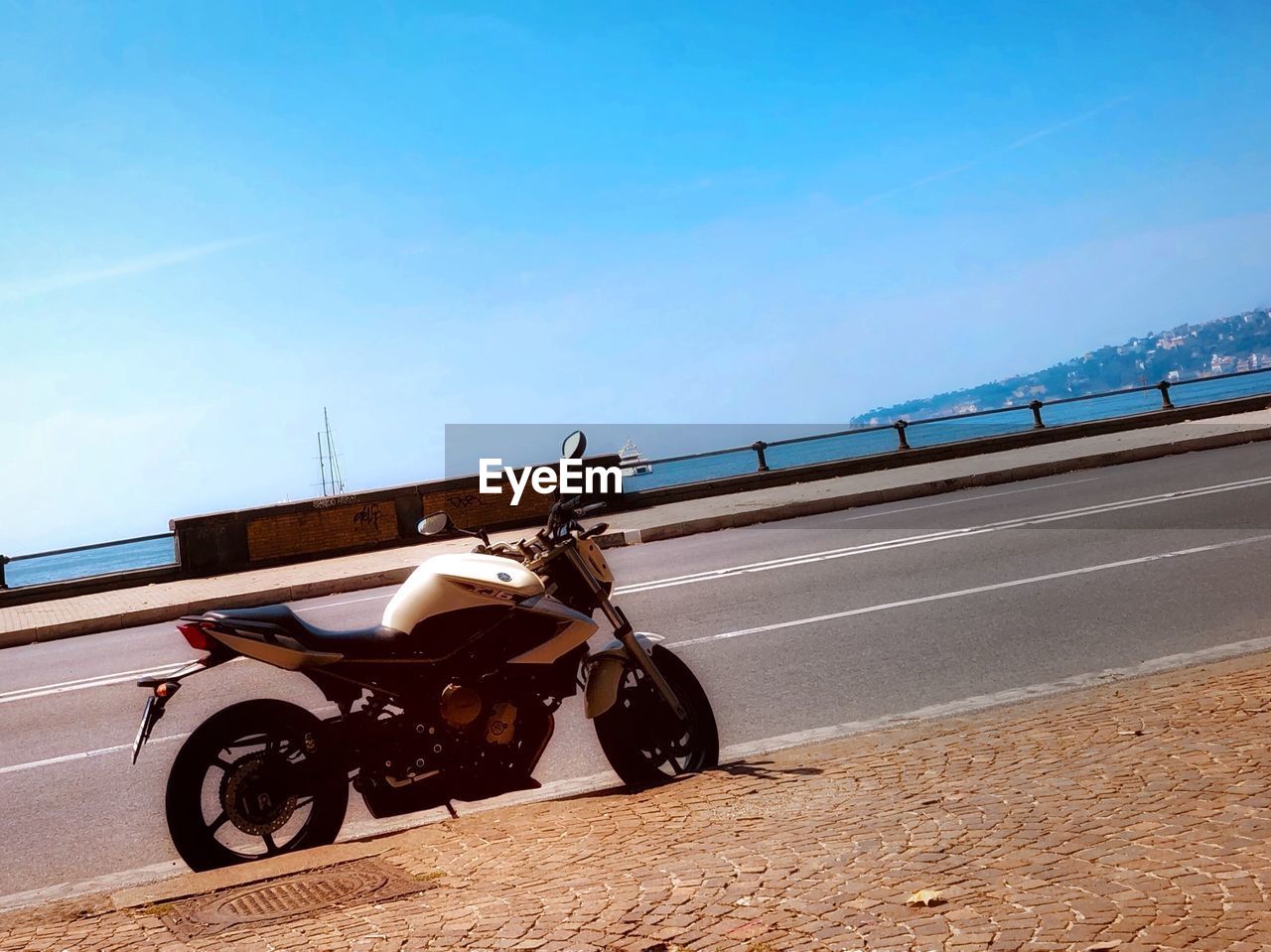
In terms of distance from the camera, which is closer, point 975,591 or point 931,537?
point 975,591

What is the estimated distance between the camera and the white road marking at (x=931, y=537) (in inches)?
497

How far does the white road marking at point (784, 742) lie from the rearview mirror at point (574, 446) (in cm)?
148

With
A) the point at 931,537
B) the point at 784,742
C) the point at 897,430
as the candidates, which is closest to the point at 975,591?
the point at 931,537

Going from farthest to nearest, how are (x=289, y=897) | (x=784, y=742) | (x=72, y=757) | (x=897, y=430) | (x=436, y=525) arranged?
1. (x=897, y=430)
2. (x=72, y=757)
3. (x=784, y=742)
4. (x=436, y=525)
5. (x=289, y=897)

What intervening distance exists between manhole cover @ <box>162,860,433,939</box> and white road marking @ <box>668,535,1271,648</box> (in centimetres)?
491

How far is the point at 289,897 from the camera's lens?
4.02 meters

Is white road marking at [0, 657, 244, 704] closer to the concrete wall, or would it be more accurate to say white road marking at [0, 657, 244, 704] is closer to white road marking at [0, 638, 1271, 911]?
white road marking at [0, 638, 1271, 911]

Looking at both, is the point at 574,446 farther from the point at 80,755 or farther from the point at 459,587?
the point at 80,755

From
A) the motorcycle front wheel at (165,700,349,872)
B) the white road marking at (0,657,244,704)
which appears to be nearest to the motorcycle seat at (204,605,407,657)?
the motorcycle front wheel at (165,700,349,872)

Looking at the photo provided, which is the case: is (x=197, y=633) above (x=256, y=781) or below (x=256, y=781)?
above

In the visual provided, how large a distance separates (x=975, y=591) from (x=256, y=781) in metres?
6.67

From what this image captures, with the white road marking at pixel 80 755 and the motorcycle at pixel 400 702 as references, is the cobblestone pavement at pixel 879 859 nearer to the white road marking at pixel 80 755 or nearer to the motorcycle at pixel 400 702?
the motorcycle at pixel 400 702

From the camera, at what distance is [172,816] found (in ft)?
14.9

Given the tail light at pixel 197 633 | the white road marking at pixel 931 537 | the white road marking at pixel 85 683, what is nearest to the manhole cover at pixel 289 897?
the tail light at pixel 197 633
